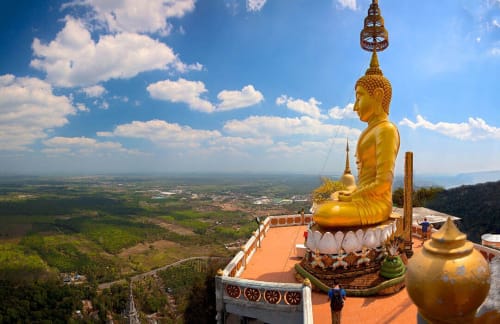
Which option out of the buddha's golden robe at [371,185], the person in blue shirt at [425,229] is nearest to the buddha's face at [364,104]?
the buddha's golden robe at [371,185]

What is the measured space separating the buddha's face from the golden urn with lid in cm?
921

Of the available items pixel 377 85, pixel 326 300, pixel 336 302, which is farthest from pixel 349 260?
pixel 377 85

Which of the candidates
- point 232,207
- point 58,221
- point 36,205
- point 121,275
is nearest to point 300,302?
point 121,275

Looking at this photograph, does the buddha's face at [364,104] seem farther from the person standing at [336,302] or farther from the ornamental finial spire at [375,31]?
the person standing at [336,302]

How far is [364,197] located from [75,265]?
242ft

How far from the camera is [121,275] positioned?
65.5 meters

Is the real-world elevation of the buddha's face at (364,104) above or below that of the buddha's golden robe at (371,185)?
above

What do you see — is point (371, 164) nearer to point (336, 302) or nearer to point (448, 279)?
point (336, 302)

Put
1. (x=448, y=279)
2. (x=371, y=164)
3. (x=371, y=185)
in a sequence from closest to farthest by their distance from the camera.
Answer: (x=448, y=279)
(x=371, y=185)
(x=371, y=164)

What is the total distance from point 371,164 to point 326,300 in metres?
4.18

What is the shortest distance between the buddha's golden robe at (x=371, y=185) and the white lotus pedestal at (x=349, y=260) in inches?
11.9

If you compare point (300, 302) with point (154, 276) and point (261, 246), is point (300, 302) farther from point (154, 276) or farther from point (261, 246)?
point (154, 276)

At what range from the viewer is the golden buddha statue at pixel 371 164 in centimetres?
870

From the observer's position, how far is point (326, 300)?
25.6ft
